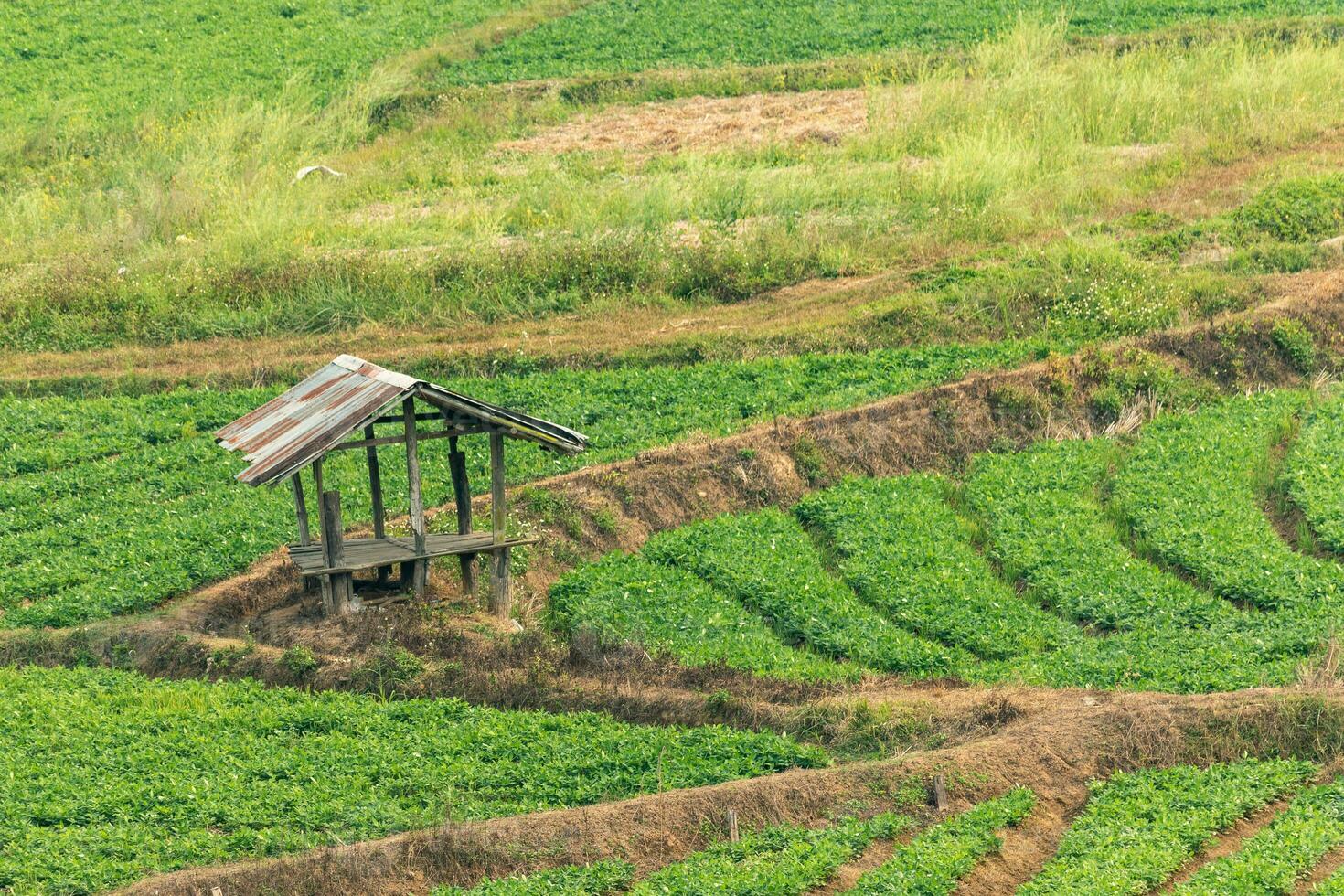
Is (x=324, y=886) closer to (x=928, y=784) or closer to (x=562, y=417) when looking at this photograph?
(x=928, y=784)

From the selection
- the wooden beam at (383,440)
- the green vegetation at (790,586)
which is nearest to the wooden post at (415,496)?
the wooden beam at (383,440)

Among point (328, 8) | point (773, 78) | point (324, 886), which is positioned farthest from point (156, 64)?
point (324, 886)

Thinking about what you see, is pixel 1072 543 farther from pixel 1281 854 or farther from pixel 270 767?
pixel 270 767

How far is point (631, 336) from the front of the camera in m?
27.2

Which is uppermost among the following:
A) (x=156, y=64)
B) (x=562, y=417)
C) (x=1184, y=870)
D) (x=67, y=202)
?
(x=156, y=64)

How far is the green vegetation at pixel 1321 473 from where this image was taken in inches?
784

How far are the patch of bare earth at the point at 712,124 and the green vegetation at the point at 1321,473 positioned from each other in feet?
50.7

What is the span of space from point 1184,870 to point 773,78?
30.2 m

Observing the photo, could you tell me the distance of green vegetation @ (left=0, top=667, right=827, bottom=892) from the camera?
14.1 metres

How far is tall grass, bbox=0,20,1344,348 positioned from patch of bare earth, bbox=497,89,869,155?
885mm

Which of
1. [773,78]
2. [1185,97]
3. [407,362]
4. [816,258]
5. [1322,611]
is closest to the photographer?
[1322,611]

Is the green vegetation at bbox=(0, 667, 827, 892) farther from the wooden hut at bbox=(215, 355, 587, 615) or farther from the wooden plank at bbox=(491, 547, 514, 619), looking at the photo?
the wooden plank at bbox=(491, 547, 514, 619)

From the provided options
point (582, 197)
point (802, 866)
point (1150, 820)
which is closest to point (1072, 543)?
point (1150, 820)

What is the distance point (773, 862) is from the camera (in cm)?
1378
